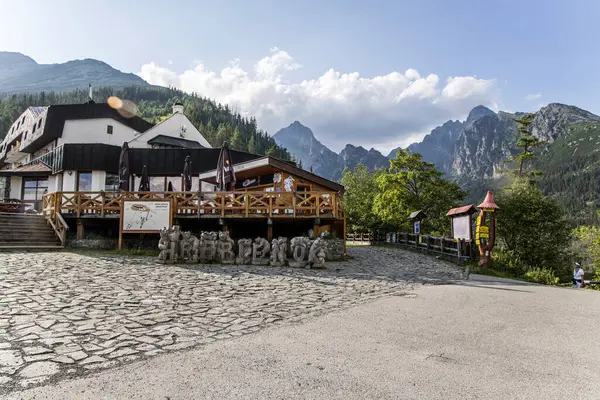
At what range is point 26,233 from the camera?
16.9 m

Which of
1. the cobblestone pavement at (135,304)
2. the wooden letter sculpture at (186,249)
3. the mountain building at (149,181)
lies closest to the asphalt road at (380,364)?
the cobblestone pavement at (135,304)

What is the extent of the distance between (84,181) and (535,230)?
28777 mm

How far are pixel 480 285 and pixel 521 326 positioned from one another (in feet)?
16.6

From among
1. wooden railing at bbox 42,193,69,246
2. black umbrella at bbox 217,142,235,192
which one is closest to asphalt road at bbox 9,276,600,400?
black umbrella at bbox 217,142,235,192

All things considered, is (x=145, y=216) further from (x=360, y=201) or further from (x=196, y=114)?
(x=196, y=114)

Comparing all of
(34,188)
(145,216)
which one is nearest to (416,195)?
(145,216)

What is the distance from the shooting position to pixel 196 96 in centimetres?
17400

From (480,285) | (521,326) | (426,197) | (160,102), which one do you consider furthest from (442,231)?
(160,102)

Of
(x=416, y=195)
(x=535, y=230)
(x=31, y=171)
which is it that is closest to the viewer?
(x=535, y=230)

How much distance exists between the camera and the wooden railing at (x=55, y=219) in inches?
660

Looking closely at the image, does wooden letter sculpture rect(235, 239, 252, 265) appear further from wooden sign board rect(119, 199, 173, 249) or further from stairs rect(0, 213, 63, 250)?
stairs rect(0, 213, 63, 250)

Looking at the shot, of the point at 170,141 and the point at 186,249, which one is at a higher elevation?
the point at 170,141

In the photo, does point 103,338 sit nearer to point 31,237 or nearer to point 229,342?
point 229,342

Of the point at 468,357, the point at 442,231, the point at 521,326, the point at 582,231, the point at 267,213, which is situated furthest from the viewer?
the point at 442,231
